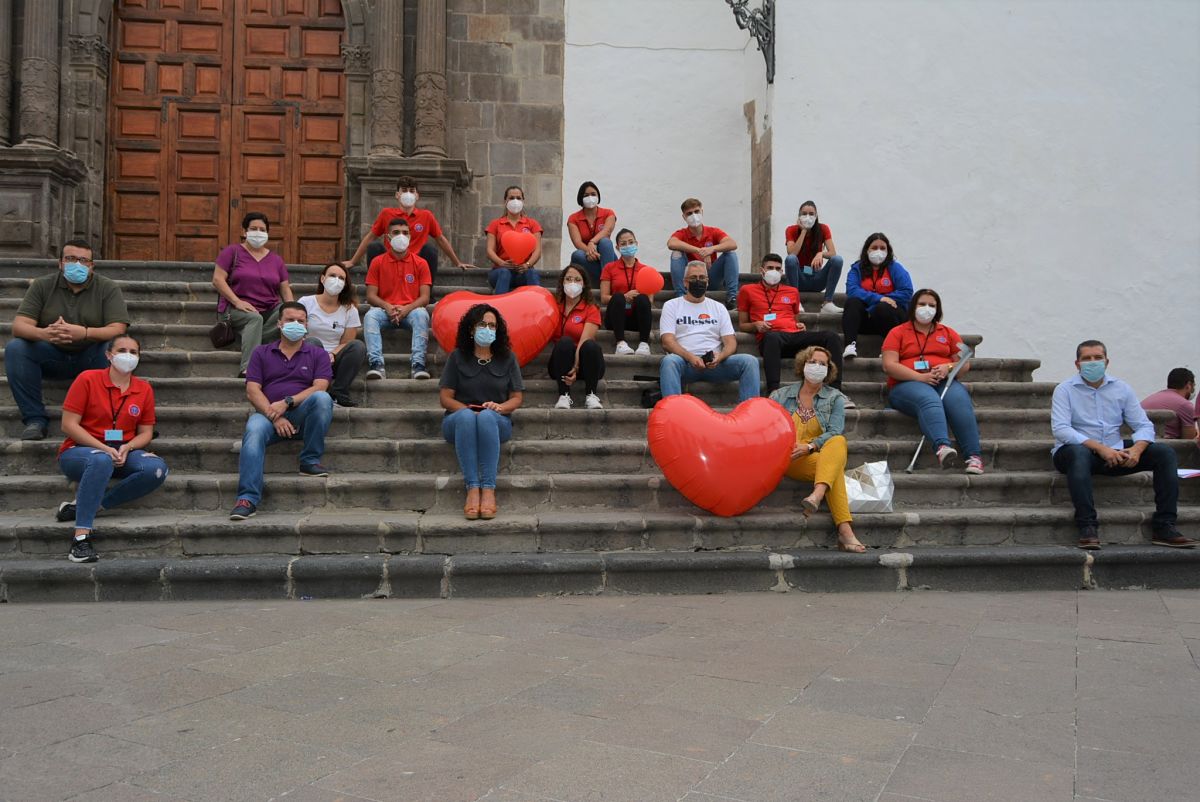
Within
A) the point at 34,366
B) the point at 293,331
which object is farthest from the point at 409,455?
the point at 34,366

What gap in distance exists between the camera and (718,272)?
9359 mm

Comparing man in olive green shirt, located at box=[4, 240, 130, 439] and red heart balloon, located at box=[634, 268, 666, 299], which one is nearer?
man in olive green shirt, located at box=[4, 240, 130, 439]

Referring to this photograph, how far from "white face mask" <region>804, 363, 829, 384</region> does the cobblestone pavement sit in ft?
5.67

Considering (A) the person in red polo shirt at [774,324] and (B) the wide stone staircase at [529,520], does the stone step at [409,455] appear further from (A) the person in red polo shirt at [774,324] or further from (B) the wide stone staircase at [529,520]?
(A) the person in red polo shirt at [774,324]

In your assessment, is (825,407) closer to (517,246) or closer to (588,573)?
(588,573)

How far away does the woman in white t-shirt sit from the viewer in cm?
732

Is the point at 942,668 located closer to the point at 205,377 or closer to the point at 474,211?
the point at 205,377

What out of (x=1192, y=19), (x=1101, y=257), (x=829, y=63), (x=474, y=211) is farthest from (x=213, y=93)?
(x=1192, y=19)

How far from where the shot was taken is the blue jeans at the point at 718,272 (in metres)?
9.02

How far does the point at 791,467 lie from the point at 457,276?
4.69 metres

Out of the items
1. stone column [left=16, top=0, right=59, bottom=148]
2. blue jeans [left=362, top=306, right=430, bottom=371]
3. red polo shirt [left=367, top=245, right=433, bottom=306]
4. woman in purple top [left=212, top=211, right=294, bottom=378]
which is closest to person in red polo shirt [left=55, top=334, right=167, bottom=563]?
woman in purple top [left=212, top=211, right=294, bottom=378]

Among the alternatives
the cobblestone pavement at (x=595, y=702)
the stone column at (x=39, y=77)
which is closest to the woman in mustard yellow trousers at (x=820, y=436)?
the cobblestone pavement at (x=595, y=702)

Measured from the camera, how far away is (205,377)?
7.85 metres

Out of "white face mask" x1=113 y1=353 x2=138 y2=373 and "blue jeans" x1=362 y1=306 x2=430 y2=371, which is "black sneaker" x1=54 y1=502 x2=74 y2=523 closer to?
"white face mask" x1=113 y1=353 x2=138 y2=373
